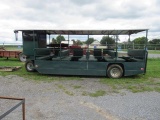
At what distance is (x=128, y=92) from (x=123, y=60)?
2532 millimetres

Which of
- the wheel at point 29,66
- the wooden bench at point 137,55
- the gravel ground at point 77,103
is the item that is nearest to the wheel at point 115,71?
the wooden bench at point 137,55

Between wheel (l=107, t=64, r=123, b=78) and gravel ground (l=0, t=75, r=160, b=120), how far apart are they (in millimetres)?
1581

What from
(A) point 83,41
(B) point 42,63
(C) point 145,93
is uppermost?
(A) point 83,41

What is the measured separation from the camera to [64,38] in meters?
9.58

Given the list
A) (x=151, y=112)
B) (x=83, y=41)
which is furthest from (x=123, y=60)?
(x=151, y=112)

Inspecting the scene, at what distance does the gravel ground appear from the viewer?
3974mm

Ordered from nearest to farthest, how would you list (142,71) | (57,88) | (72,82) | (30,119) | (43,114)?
(30,119) < (43,114) < (57,88) < (72,82) < (142,71)

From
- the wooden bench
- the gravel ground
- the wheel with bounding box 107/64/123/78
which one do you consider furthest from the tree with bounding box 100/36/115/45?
the gravel ground

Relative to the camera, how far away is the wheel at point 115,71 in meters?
8.19

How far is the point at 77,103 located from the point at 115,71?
389 cm

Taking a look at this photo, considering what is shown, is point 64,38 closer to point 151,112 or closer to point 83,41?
point 83,41

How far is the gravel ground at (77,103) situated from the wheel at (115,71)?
1.58 meters

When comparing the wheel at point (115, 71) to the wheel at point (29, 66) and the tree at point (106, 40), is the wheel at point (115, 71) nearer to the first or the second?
the tree at point (106, 40)

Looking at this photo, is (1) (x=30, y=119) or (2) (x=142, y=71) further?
(2) (x=142, y=71)
